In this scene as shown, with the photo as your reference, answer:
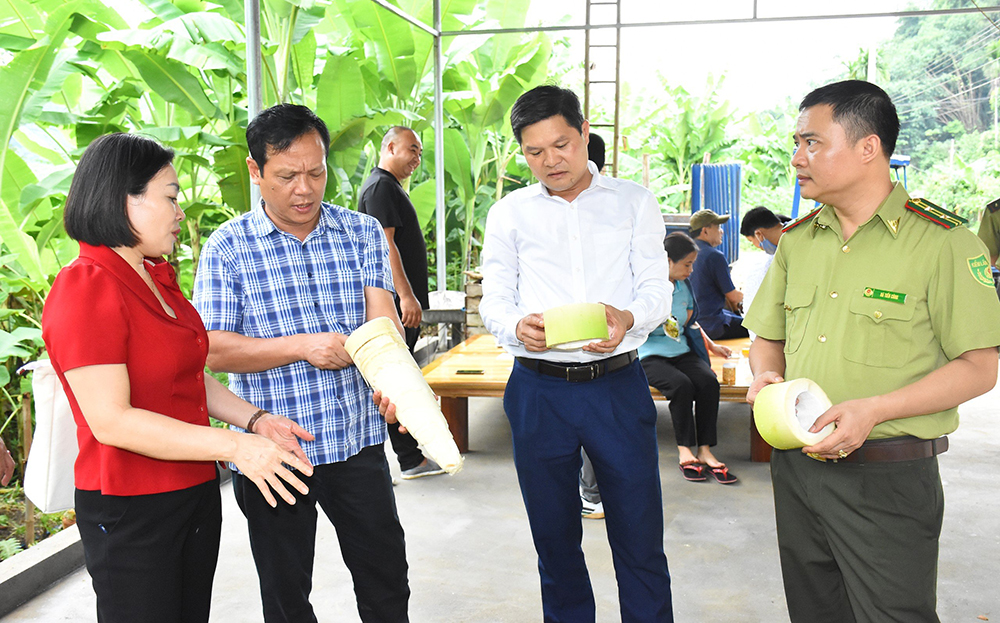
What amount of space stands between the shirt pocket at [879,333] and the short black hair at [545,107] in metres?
0.84

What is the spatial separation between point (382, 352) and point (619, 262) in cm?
79

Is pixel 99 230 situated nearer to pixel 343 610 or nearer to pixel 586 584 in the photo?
pixel 586 584

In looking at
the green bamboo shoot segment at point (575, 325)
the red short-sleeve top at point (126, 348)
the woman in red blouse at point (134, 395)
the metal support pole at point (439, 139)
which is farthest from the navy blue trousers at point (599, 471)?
the metal support pole at point (439, 139)

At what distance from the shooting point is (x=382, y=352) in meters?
1.59

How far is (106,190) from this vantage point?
1.41 meters

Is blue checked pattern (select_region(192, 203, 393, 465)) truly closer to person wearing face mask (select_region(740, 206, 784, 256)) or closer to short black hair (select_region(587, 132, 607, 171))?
short black hair (select_region(587, 132, 607, 171))

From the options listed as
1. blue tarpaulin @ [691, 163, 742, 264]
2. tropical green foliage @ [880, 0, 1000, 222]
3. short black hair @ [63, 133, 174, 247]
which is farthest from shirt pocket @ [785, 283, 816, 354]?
tropical green foliage @ [880, 0, 1000, 222]

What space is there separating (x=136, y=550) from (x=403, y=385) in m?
0.58

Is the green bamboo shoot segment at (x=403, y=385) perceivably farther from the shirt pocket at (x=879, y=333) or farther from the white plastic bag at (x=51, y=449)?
the shirt pocket at (x=879, y=333)

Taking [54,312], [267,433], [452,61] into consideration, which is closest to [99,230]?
[54,312]

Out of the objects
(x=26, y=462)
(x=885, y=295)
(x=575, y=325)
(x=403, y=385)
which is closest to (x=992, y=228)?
(x=885, y=295)

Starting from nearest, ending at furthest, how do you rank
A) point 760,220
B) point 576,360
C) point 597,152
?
point 576,360 → point 597,152 → point 760,220

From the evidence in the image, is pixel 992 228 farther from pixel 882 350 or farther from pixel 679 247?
pixel 882 350

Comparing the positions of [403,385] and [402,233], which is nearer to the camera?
[403,385]
